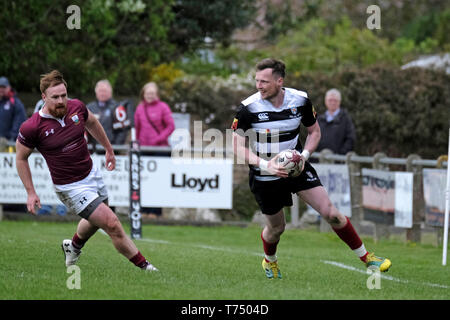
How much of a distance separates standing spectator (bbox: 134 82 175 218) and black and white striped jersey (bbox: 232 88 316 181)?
7941 millimetres

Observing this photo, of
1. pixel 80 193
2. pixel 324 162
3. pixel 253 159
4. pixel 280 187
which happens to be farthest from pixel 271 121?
pixel 324 162

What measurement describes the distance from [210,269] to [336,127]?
24.7 ft

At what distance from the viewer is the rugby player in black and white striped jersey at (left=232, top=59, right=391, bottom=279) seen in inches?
389

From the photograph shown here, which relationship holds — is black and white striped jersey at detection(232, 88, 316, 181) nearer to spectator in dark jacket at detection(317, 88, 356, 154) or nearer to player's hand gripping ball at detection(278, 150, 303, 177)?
player's hand gripping ball at detection(278, 150, 303, 177)

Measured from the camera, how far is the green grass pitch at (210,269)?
338 inches

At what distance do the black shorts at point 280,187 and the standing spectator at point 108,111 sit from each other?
7808 millimetres

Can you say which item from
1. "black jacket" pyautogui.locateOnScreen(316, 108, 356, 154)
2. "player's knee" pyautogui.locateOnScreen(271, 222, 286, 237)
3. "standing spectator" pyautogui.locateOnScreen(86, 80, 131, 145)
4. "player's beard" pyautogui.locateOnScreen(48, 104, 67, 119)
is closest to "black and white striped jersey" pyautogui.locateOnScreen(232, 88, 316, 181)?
"player's knee" pyautogui.locateOnScreen(271, 222, 286, 237)

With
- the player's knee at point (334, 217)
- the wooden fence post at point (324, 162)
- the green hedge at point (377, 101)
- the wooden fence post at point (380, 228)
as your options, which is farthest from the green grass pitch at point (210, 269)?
the green hedge at point (377, 101)

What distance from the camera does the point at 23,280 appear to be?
30.2 ft

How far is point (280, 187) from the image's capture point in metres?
10.0

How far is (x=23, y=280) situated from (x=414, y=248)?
8.32 m

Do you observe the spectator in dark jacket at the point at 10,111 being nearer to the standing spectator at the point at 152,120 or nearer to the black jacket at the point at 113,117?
the black jacket at the point at 113,117
